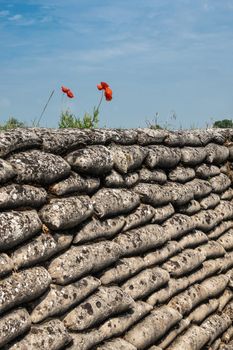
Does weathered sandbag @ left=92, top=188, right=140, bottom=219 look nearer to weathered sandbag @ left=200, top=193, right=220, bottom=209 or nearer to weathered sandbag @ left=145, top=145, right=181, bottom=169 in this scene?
weathered sandbag @ left=145, top=145, right=181, bottom=169

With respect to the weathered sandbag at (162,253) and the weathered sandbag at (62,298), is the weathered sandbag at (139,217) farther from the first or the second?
the weathered sandbag at (62,298)

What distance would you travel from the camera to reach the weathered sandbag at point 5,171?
3.58m

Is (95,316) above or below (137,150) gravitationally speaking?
below

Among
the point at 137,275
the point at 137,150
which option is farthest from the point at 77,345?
the point at 137,150

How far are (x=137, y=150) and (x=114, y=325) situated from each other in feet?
4.58

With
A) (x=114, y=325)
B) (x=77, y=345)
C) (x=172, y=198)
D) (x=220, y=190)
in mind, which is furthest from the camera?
(x=220, y=190)

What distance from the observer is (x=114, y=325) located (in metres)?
4.36

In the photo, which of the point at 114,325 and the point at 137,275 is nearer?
the point at 114,325

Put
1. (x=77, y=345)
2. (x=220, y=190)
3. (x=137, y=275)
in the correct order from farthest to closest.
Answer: (x=220, y=190) < (x=137, y=275) < (x=77, y=345)

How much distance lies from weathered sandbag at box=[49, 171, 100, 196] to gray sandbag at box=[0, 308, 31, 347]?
82 centimetres

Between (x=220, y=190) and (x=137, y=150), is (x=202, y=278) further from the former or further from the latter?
(x=137, y=150)

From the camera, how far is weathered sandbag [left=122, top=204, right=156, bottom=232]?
15.7 ft

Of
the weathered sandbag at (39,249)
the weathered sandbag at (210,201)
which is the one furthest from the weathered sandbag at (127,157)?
the weathered sandbag at (210,201)

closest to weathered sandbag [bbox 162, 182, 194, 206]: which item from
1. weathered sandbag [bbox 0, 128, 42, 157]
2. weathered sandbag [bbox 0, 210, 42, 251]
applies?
weathered sandbag [bbox 0, 128, 42, 157]
